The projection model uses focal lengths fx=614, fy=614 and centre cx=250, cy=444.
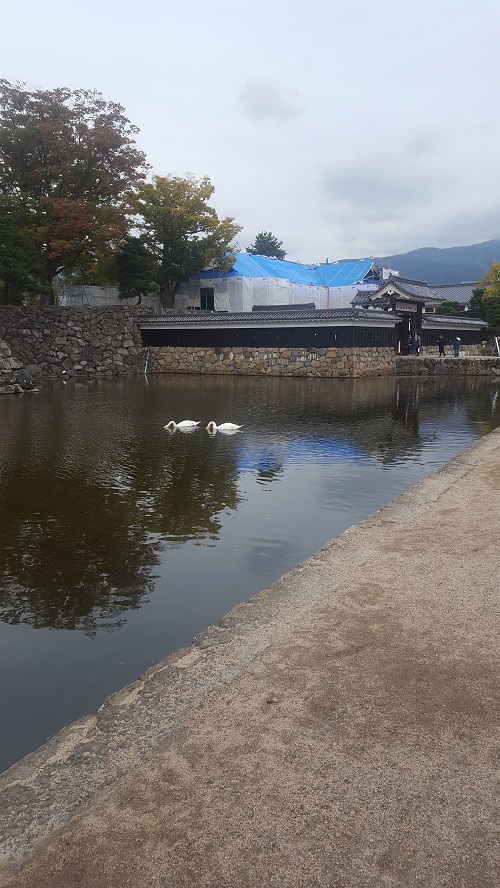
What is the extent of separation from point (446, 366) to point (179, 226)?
715 inches

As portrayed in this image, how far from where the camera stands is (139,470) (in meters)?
11.0

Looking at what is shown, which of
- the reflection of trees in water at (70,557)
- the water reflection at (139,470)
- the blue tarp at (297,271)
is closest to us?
the reflection of trees in water at (70,557)

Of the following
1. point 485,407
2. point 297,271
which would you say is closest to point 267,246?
point 297,271

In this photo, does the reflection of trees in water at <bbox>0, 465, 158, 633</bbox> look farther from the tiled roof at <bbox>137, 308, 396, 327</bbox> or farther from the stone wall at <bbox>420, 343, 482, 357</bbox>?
the stone wall at <bbox>420, 343, 482, 357</bbox>

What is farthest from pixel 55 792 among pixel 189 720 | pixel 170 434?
pixel 170 434

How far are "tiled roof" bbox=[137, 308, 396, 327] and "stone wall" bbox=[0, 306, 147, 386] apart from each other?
165 cm

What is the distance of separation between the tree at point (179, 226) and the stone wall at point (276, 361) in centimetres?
629

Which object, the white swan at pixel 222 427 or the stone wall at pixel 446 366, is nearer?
the white swan at pixel 222 427

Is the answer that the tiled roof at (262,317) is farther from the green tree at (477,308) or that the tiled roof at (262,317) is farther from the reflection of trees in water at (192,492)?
the reflection of trees in water at (192,492)

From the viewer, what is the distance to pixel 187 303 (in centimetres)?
4169

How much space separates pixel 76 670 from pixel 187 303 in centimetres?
3877

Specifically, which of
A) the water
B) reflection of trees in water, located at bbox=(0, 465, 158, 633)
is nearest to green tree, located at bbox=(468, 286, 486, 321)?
the water

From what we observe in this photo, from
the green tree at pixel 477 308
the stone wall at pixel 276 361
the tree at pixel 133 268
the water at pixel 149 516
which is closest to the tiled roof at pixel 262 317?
the stone wall at pixel 276 361

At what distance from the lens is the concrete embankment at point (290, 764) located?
8.28ft
